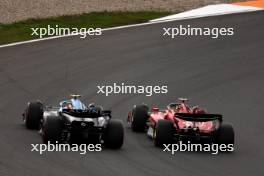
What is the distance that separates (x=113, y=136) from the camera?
1803cm

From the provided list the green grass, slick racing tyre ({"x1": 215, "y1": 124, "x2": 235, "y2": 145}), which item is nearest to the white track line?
the green grass

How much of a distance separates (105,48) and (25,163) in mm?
14307

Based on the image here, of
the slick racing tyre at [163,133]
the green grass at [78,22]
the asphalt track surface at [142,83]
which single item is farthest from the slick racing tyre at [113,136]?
the green grass at [78,22]

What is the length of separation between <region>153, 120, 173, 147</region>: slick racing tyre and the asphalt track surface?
0.92 ft

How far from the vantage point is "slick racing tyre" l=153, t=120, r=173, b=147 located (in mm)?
18312

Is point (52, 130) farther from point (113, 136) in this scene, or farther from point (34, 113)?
point (34, 113)

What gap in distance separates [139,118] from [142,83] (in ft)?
19.3

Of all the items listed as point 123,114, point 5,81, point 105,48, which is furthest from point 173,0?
point 123,114

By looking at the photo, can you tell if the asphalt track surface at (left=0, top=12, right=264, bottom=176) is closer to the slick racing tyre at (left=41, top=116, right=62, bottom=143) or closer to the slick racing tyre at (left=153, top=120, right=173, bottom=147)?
the slick racing tyre at (left=153, top=120, right=173, bottom=147)

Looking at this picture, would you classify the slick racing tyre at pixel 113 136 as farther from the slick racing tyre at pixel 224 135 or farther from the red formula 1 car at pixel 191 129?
the slick racing tyre at pixel 224 135

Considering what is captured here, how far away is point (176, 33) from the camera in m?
32.3

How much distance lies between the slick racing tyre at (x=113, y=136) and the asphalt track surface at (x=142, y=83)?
0.61 ft

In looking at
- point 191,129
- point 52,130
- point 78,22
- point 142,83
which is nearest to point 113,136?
point 52,130

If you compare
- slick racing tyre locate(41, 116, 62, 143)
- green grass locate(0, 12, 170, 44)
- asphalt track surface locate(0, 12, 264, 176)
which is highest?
slick racing tyre locate(41, 116, 62, 143)
